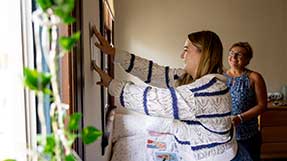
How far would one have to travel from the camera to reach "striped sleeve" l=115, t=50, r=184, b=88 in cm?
172

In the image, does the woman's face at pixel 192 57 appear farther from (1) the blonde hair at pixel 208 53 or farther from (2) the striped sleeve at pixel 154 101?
(2) the striped sleeve at pixel 154 101

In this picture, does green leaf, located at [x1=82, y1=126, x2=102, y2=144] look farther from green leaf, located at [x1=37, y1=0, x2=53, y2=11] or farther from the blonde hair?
the blonde hair

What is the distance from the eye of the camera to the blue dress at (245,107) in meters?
2.33

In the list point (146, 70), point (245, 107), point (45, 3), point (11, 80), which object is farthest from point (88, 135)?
point (245, 107)

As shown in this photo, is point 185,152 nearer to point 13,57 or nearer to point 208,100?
point 208,100

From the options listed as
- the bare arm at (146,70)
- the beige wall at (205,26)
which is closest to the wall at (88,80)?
the bare arm at (146,70)

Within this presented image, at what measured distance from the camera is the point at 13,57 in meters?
0.93

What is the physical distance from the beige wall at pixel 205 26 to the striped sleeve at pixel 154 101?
278 cm

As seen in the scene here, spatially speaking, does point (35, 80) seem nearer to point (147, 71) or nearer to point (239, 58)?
point (147, 71)

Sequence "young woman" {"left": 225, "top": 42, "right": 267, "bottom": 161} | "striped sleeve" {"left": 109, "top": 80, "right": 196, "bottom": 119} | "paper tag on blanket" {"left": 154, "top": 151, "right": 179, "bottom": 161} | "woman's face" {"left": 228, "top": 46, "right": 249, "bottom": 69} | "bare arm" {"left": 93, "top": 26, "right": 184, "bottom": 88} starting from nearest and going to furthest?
"striped sleeve" {"left": 109, "top": 80, "right": 196, "bottom": 119}, "bare arm" {"left": 93, "top": 26, "right": 184, "bottom": 88}, "paper tag on blanket" {"left": 154, "top": 151, "right": 179, "bottom": 161}, "young woman" {"left": 225, "top": 42, "right": 267, "bottom": 161}, "woman's face" {"left": 228, "top": 46, "right": 249, "bottom": 69}

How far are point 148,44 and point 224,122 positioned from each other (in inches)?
110

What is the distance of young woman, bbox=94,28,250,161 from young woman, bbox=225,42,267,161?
58 centimetres

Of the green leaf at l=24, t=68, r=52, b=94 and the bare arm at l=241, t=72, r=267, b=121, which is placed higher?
A: the green leaf at l=24, t=68, r=52, b=94

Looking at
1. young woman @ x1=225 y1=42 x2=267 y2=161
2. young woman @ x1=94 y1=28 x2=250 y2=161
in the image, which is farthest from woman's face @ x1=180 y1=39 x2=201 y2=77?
young woman @ x1=225 y1=42 x2=267 y2=161
